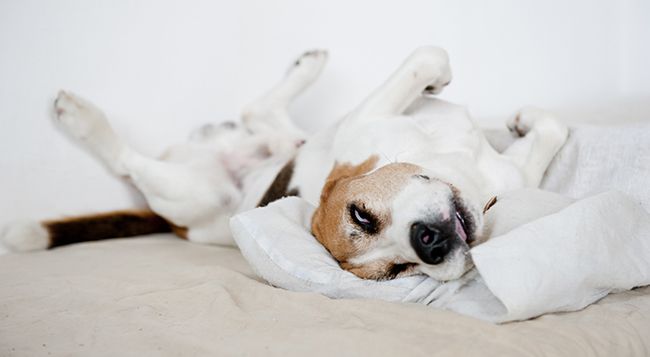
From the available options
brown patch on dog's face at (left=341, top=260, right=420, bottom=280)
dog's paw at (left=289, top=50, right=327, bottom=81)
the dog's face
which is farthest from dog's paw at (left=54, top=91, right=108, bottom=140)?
brown patch on dog's face at (left=341, top=260, right=420, bottom=280)

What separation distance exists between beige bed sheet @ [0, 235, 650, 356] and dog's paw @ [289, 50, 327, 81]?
6.92 feet

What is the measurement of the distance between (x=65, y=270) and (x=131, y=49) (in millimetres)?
1733

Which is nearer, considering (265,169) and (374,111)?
(374,111)

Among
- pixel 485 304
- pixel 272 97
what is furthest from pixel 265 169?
pixel 485 304

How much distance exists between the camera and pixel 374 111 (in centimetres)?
226

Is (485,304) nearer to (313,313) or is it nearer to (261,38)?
(313,313)

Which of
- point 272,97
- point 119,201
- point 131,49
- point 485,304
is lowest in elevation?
point 119,201

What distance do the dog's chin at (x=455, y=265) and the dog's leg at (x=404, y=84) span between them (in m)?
1.04

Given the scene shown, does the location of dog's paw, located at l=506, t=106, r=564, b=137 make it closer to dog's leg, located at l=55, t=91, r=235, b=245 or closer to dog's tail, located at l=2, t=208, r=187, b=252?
dog's leg, located at l=55, t=91, r=235, b=245

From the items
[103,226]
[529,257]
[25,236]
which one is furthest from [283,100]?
[529,257]

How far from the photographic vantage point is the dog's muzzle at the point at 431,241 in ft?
4.49

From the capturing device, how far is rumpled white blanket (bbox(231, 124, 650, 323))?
1.19 m

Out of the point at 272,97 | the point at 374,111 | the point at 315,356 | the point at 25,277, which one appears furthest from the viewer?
the point at 272,97

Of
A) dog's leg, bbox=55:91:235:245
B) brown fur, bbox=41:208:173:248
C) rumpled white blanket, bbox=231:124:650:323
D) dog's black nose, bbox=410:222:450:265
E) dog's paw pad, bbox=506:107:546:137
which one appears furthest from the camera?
dog's leg, bbox=55:91:235:245
